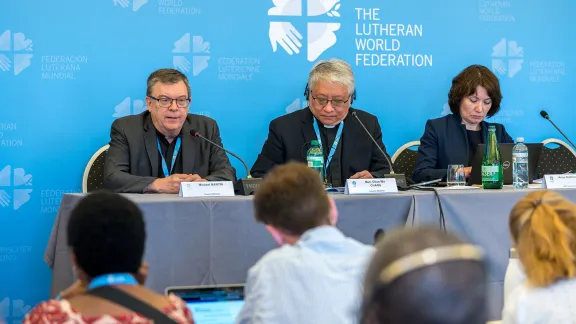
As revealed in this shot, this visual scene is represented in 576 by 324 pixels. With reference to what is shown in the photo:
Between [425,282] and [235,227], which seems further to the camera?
[235,227]

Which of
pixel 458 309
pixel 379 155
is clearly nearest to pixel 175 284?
pixel 379 155

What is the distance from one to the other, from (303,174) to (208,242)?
1.08m

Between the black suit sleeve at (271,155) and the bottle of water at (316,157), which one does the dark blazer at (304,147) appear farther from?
the bottle of water at (316,157)

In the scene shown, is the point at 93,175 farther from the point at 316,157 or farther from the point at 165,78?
the point at 316,157

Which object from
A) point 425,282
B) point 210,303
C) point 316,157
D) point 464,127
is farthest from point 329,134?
point 425,282

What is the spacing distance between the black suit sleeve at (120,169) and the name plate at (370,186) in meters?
0.90

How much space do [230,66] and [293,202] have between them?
2.82 m

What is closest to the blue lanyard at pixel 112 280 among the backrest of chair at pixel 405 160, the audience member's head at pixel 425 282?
the audience member's head at pixel 425 282

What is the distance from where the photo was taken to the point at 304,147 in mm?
3924

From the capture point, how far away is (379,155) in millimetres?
3992

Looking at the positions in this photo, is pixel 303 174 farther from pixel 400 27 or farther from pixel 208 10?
pixel 400 27

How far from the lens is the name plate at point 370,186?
3.02 meters

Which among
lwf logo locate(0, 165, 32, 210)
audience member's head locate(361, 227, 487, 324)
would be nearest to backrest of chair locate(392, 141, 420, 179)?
lwf logo locate(0, 165, 32, 210)

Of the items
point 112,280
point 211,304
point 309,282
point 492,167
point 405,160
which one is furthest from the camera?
point 405,160
